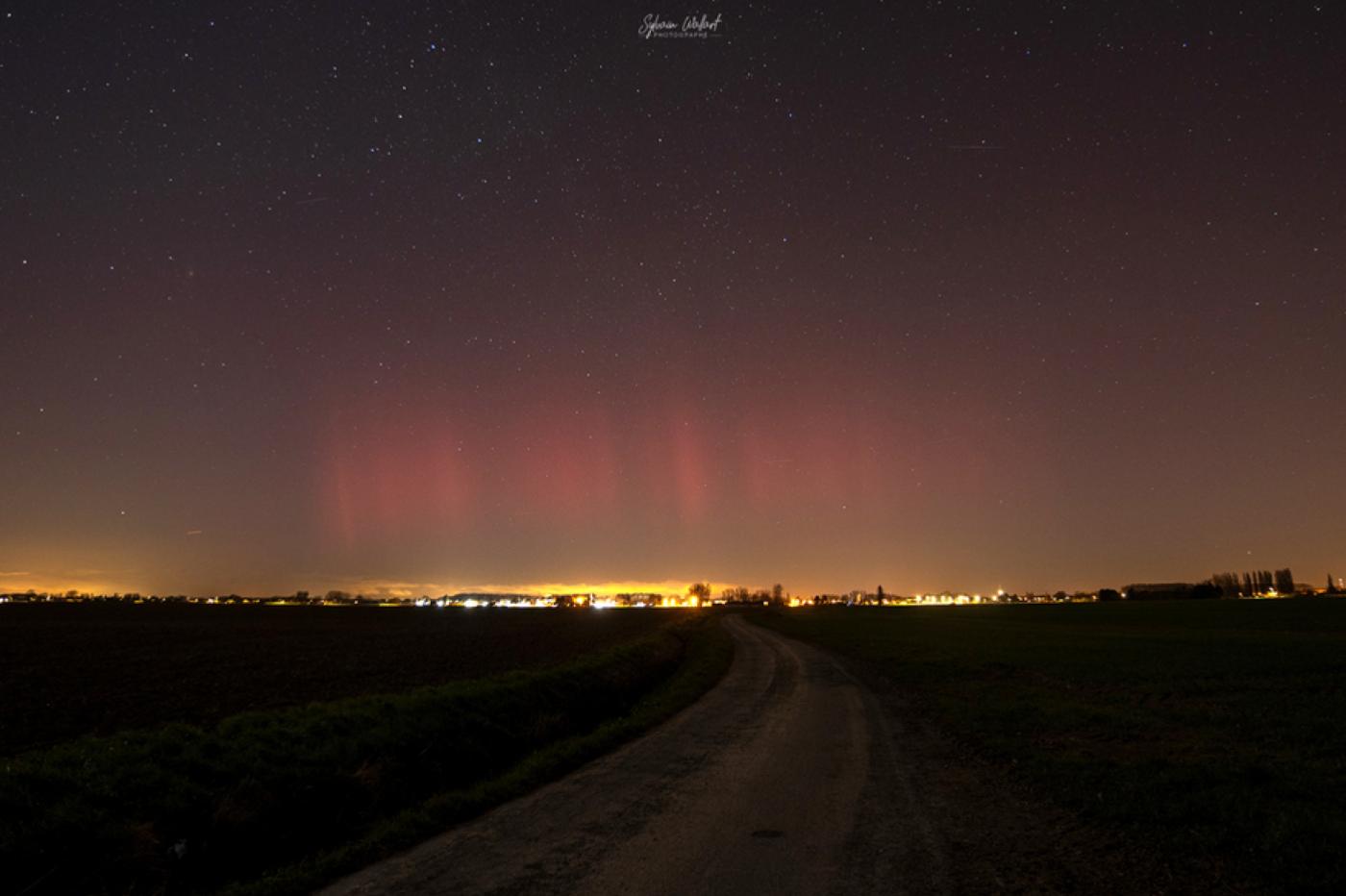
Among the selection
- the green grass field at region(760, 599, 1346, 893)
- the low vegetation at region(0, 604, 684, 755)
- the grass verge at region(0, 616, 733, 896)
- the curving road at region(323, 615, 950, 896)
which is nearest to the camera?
the curving road at region(323, 615, 950, 896)

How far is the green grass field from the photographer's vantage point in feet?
29.7

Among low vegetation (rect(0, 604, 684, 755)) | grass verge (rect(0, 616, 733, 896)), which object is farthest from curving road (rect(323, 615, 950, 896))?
low vegetation (rect(0, 604, 684, 755))

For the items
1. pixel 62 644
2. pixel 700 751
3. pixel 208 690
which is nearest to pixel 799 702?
pixel 700 751

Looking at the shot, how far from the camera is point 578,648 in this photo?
4800cm

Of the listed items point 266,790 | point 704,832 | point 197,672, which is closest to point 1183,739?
point 704,832

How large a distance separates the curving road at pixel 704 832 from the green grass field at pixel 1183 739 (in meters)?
2.97

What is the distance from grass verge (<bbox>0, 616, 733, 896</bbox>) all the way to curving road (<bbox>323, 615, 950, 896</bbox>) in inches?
38.8

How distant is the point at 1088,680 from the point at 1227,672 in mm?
5495

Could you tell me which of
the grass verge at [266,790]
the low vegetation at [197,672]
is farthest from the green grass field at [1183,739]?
the low vegetation at [197,672]

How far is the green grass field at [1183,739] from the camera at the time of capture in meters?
9.06

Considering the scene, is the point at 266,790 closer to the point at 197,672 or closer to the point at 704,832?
the point at 704,832

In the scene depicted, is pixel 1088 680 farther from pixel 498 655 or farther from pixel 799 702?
pixel 498 655

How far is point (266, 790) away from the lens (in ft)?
37.1

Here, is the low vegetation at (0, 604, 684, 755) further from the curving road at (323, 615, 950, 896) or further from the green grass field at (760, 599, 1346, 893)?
the green grass field at (760, 599, 1346, 893)
